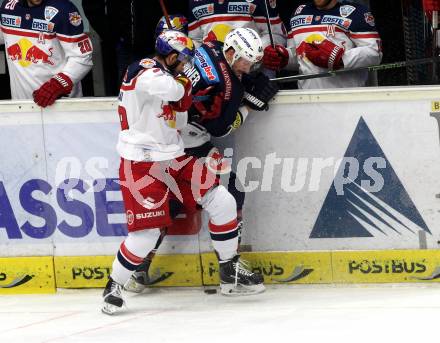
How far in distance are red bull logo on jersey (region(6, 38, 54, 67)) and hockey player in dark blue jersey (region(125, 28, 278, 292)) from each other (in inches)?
46.2

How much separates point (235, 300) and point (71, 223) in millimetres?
1052

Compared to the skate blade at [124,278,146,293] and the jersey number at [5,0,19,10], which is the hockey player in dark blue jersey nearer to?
the skate blade at [124,278,146,293]

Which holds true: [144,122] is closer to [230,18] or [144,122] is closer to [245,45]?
[245,45]

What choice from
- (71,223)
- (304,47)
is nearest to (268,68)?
(304,47)

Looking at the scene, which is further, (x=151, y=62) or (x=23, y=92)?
(x=23, y=92)

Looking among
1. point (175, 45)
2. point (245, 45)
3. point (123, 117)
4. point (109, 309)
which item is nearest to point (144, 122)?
point (123, 117)

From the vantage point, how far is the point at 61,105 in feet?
23.2

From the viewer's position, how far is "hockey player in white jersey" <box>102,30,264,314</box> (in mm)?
6434

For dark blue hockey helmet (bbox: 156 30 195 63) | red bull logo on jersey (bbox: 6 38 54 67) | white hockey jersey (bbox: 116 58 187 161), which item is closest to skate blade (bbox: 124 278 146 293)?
white hockey jersey (bbox: 116 58 187 161)

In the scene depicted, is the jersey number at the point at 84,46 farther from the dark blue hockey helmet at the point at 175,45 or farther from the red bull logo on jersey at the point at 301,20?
the red bull logo on jersey at the point at 301,20

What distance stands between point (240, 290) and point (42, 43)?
1.90 m

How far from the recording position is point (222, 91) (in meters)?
6.68

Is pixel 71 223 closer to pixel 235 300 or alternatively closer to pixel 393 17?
pixel 235 300

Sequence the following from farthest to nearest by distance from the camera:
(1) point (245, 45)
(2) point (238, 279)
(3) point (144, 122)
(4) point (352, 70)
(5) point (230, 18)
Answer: (5) point (230, 18) → (4) point (352, 70) → (2) point (238, 279) → (1) point (245, 45) → (3) point (144, 122)
